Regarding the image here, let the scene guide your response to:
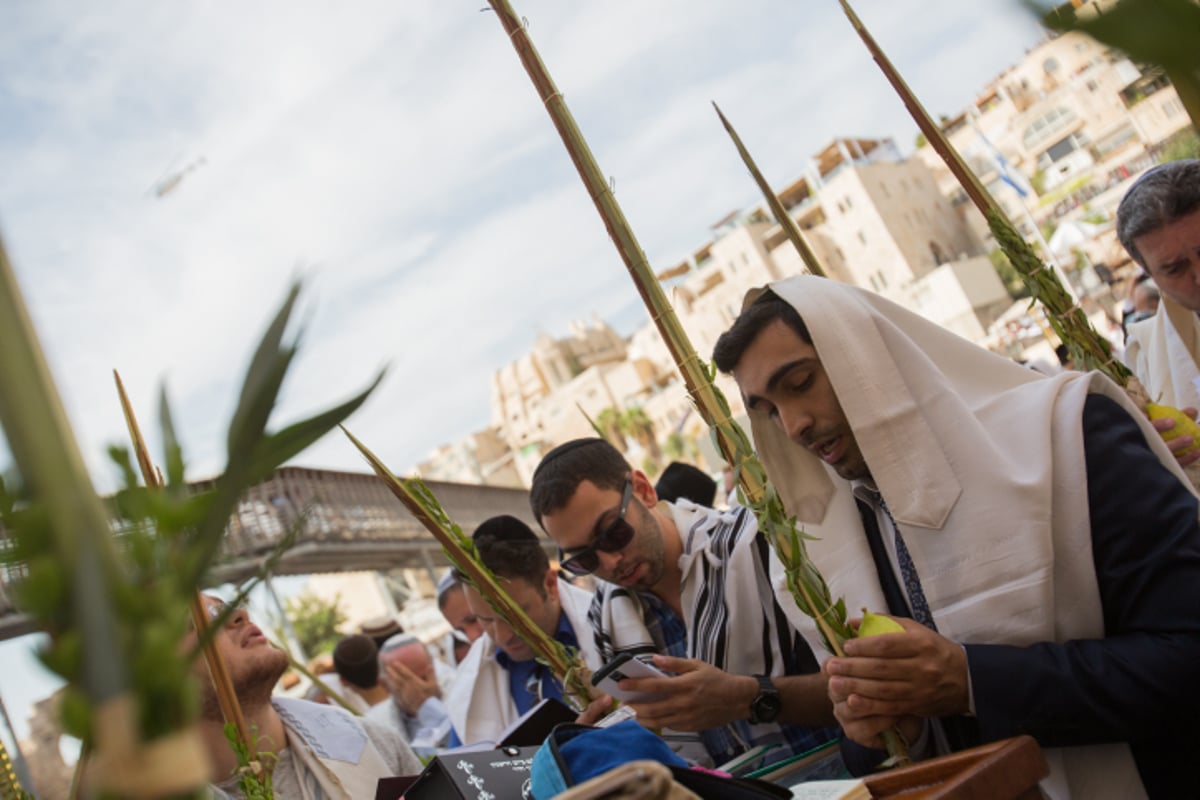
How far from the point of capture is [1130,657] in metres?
1.75

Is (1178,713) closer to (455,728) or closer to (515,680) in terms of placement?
(515,680)

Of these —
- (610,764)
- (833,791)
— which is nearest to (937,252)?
(833,791)

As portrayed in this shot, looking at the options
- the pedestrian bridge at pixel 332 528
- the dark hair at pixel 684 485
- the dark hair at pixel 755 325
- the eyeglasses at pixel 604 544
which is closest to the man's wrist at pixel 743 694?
the eyeglasses at pixel 604 544

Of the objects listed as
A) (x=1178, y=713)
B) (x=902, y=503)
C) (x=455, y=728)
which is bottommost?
(x=1178, y=713)

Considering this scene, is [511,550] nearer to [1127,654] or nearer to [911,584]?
[911,584]

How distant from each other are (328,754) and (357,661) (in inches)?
150

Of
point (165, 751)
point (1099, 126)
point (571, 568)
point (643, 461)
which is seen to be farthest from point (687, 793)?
point (1099, 126)

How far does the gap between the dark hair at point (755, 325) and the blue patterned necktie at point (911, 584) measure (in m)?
0.47

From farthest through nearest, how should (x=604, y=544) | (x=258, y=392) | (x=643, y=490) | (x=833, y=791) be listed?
(x=643, y=490) → (x=604, y=544) → (x=833, y=791) → (x=258, y=392)

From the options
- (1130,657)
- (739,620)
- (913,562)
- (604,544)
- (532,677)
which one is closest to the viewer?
(1130,657)

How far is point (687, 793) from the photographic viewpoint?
99cm

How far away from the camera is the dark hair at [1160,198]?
2.64 metres

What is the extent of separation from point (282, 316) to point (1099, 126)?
2911 inches

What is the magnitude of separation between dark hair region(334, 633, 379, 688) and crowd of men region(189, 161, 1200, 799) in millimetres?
3594
